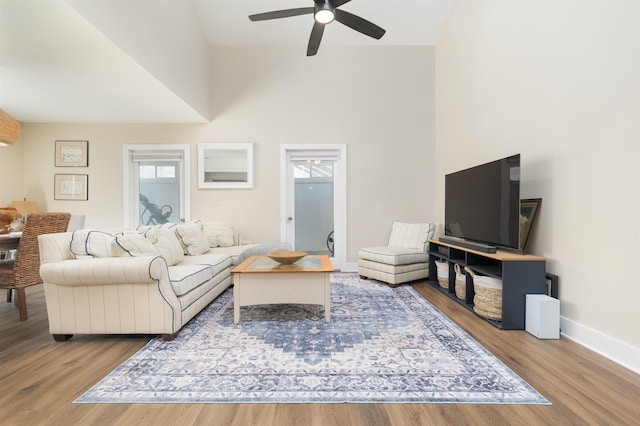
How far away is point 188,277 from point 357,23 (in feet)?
8.91

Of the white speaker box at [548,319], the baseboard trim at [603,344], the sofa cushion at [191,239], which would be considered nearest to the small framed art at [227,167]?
the sofa cushion at [191,239]

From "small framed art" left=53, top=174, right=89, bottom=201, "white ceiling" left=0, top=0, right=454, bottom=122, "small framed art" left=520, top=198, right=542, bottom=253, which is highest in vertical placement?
"white ceiling" left=0, top=0, right=454, bottom=122

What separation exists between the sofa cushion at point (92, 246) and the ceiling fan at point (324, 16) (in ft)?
7.46

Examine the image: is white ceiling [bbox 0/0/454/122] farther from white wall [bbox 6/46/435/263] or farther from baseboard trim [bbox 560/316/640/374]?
baseboard trim [bbox 560/316/640/374]

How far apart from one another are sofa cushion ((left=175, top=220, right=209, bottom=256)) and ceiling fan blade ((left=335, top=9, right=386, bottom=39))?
284 centimetres

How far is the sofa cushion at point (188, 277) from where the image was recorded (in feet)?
7.35

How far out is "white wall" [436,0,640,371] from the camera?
182 centimetres

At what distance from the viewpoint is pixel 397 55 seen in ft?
15.0

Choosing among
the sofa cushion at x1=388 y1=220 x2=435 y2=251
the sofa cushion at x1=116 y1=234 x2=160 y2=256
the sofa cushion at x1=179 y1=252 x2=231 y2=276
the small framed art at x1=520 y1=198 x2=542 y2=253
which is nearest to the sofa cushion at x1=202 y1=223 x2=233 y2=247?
the sofa cushion at x1=179 y1=252 x2=231 y2=276

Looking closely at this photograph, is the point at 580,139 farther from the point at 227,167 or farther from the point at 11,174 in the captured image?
the point at 11,174

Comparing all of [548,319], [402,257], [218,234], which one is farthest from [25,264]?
[548,319]

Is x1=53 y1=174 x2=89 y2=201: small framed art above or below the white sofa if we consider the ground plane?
above

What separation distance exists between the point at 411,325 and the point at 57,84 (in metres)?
4.37

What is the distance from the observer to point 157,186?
4.68 m
